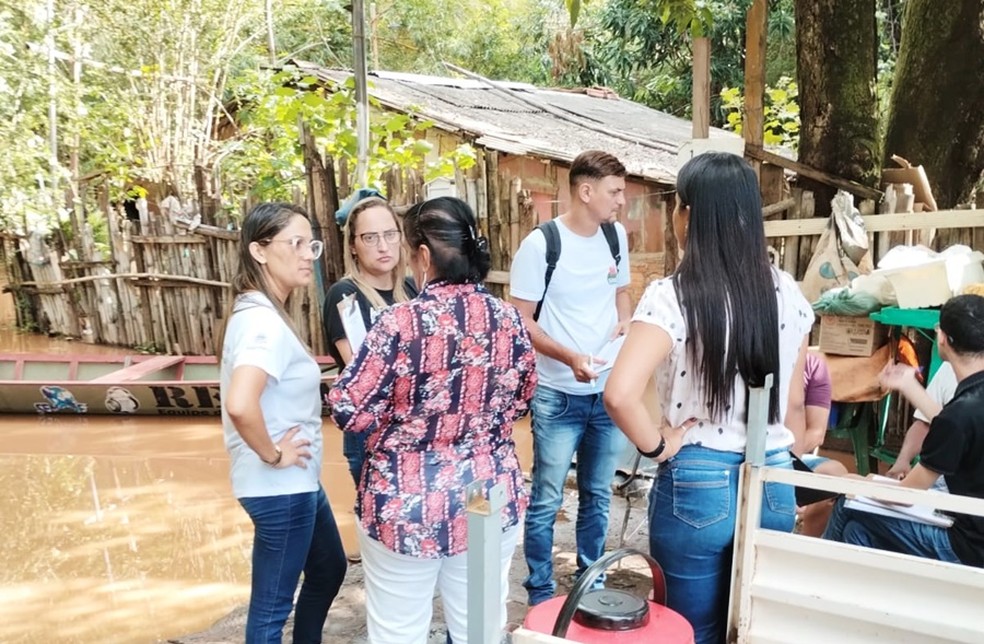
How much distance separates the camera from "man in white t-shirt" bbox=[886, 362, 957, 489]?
3.02 metres

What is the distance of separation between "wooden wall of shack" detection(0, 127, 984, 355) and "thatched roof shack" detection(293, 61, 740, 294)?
20 millimetres

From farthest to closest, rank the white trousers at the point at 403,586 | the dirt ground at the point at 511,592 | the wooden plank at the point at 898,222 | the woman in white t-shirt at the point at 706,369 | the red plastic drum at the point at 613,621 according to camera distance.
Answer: the wooden plank at the point at 898,222 < the dirt ground at the point at 511,592 < the white trousers at the point at 403,586 < the woman in white t-shirt at the point at 706,369 < the red plastic drum at the point at 613,621

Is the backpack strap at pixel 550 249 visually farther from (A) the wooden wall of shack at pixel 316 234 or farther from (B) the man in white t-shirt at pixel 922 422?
(A) the wooden wall of shack at pixel 316 234

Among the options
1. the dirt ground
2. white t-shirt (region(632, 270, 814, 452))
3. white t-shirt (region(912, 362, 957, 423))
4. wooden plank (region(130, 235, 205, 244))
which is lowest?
the dirt ground

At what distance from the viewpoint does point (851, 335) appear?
142 inches

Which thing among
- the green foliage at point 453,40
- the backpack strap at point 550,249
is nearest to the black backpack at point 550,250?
the backpack strap at point 550,249

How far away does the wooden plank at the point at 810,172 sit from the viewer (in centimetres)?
427

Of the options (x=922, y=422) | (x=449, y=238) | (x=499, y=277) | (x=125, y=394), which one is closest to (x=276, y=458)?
(x=449, y=238)

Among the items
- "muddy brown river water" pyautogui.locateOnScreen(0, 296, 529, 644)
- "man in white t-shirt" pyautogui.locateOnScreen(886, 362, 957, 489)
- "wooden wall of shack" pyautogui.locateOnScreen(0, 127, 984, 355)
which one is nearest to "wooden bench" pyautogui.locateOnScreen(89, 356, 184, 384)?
"muddy brown river water" pyautogui.locateOnScreen(0, 296, 529, 644)

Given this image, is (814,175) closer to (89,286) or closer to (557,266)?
(557,266)

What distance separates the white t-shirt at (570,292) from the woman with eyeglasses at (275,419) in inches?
34.7

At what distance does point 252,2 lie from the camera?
1284 centimetres

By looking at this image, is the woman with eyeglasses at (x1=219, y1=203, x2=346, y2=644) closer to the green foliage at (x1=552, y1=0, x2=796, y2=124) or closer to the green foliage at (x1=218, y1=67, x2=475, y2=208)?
the green foliage at (x1=218, y1=67, x2=475, y2=208)

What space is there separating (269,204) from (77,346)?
394 inches
